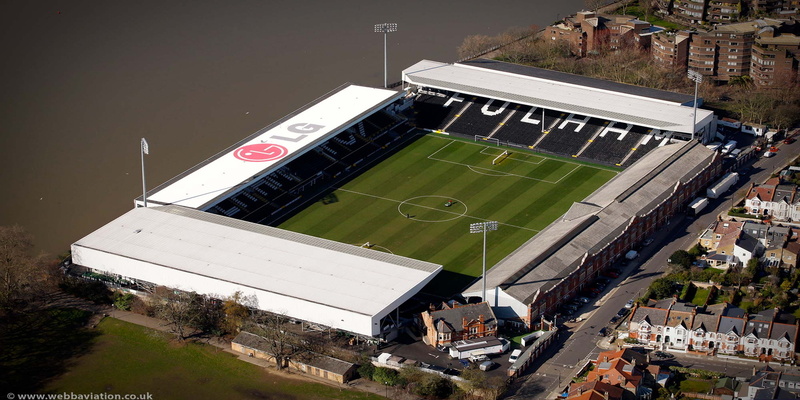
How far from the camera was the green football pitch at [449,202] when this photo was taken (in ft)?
365

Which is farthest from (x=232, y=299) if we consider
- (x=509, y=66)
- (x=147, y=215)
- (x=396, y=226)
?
(x=509, y=66)

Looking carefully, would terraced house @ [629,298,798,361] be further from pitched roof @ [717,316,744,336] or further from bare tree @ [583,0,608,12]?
bare tree @ [583,0,608,12]

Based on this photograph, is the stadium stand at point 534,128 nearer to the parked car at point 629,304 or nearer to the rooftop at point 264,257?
the parked car at point 629,304

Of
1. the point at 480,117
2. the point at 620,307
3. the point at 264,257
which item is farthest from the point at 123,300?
the point at 480,117

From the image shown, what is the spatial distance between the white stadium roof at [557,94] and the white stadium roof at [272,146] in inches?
293

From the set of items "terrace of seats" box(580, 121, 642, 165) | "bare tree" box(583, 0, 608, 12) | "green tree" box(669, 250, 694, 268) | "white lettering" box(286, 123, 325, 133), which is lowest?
"green tree" box(669, 250, 694, 268)

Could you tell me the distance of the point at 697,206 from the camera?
117688mm

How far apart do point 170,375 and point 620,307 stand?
1505 inches

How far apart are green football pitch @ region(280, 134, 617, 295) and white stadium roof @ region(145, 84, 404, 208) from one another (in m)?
6.04

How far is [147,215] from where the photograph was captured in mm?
107938

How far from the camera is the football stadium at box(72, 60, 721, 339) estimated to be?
323 ft

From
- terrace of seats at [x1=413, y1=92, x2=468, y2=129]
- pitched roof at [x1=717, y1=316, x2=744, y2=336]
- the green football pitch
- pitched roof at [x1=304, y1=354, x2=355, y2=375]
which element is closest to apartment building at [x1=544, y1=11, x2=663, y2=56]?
terrace of seats at [x1=413, y1=92, x2=468, y2=129]

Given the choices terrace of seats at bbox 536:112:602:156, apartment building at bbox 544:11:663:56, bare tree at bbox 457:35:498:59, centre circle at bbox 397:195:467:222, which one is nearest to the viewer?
centre circle at bbox 397:195:467:222

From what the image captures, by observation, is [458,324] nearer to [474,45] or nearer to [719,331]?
[719,331]
